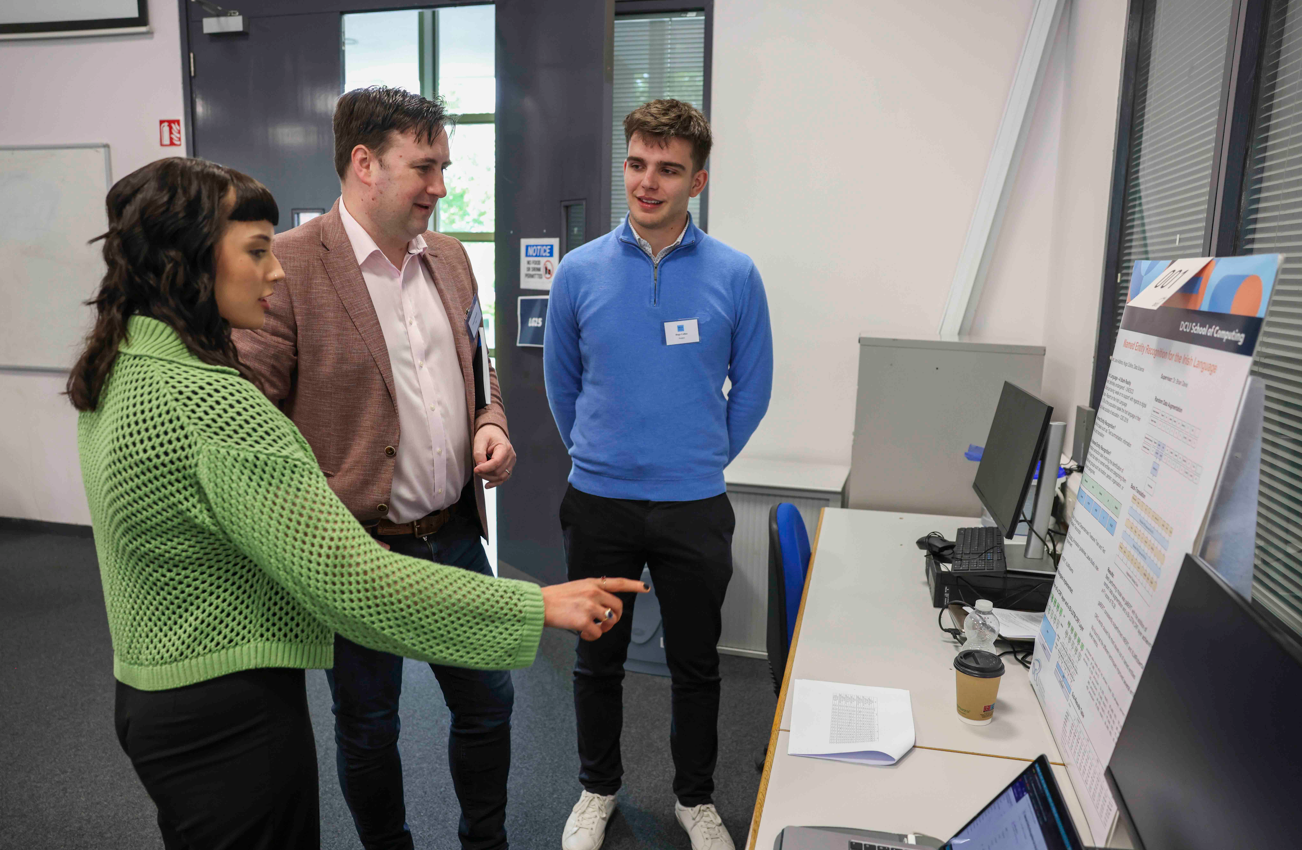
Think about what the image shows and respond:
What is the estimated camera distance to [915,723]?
4.39ft

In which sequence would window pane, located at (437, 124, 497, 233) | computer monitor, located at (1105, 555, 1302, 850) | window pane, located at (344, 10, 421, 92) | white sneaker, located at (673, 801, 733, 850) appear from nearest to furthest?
computer monitor, located at (1105, 555, 1302, 850)
white sneaker, located at (673, 801, 733, 850)
window pane, located at (344, 10, 421, 92)
window pane, located at (437, 124, 497, 233)

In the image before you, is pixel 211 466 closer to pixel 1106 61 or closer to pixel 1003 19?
pixel 1106 61

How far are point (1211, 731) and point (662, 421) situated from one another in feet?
4.16

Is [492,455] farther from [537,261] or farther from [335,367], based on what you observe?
[537,261]

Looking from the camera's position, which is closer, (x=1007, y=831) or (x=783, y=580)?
(x=1007, y=831)

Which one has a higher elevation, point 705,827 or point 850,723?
point 850,723

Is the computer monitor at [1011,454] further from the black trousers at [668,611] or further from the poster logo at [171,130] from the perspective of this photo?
the poster logo at [171,130]

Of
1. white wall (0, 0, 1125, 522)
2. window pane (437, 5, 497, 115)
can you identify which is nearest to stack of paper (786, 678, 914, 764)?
white wall (0, 0, 1125, 522)

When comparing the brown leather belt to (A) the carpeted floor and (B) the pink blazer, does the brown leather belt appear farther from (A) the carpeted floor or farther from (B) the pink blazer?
(A) the carpeted floor

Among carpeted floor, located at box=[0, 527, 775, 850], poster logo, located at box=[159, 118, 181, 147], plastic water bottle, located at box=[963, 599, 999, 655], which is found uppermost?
poster logo, located at box=[159, 118, 181, 147]

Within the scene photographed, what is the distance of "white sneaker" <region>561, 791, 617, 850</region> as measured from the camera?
197cm

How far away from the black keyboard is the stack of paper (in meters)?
0.49

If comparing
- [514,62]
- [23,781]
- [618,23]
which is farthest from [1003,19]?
[23,781]

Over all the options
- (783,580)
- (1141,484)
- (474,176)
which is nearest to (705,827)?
(783,580)
